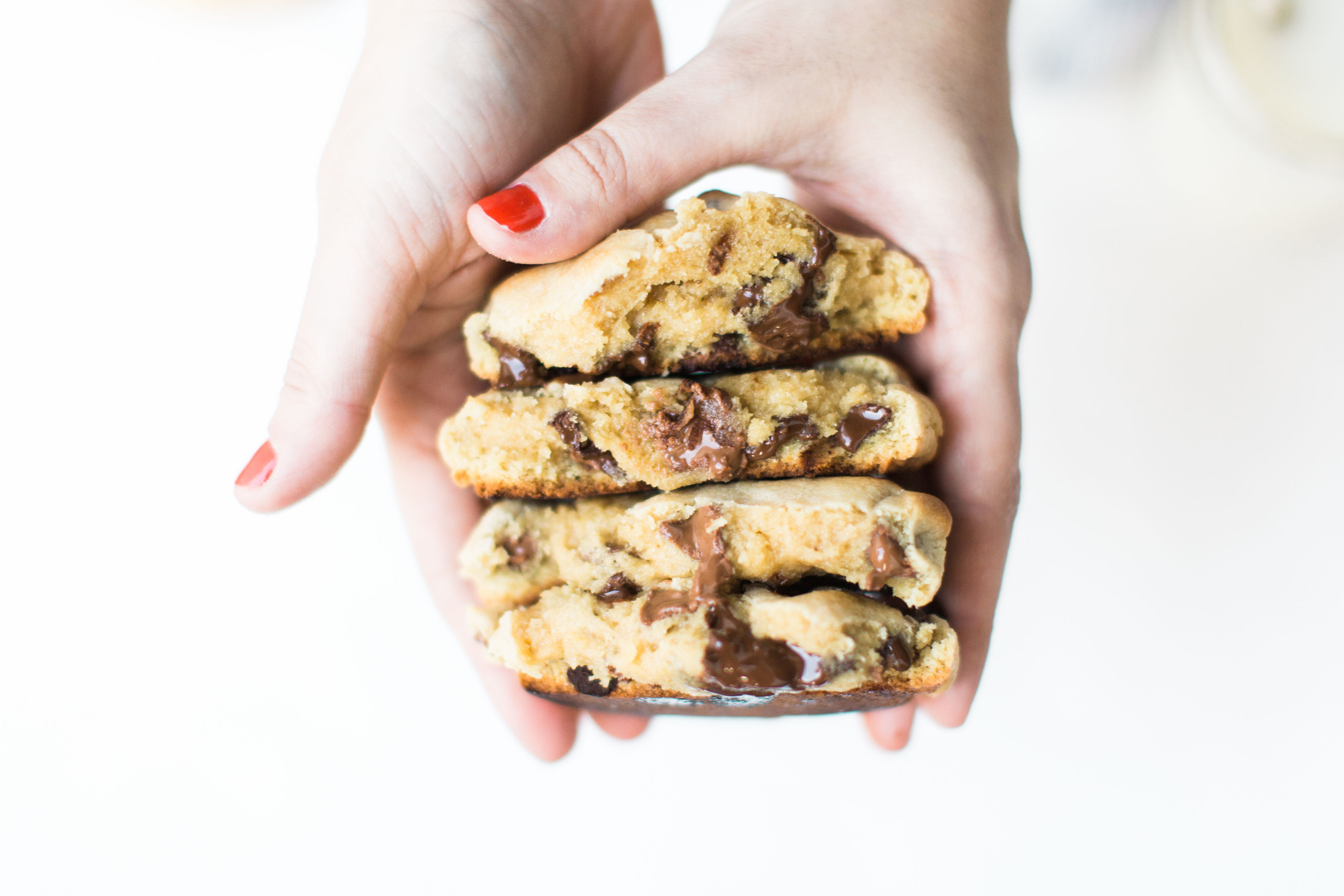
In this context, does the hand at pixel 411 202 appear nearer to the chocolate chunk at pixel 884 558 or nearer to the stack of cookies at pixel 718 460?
the stack of cookies at pixel 718 460

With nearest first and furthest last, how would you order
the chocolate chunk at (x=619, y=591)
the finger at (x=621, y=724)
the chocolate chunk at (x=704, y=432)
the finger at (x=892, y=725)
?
1. the chocolate chunk at (x=704, y=432)
2. the chocolate chunk at (x=619, y=591)
3. the finger at (x=892, y=725)
4. the finger at (x=621, y=724)

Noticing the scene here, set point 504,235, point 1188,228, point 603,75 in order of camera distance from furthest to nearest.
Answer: point 1188,228 < point 603,75 < point 504,235

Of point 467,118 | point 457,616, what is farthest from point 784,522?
point 457,616

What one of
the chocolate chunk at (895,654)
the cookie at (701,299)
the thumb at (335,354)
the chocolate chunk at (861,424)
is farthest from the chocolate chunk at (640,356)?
the chocolate chunk at (895,654)

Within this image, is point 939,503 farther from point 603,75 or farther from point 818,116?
point 603,75

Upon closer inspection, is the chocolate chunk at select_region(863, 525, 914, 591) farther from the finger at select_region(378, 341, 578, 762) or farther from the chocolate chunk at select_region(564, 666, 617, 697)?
the finger at select_region(378, 341, 578, 762)

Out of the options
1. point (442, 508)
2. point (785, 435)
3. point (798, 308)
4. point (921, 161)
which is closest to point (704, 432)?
point (785, 435)

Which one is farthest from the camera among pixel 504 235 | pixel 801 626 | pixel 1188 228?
pixel 1188 228
